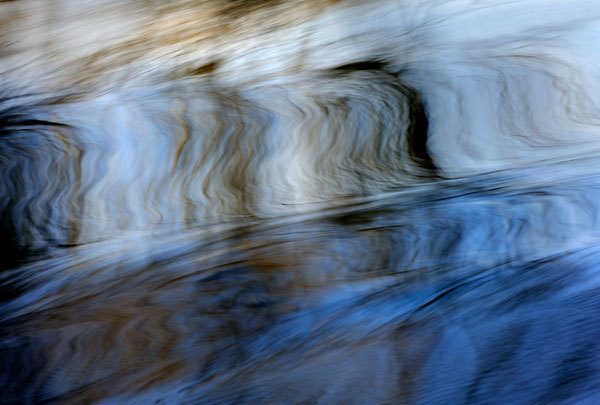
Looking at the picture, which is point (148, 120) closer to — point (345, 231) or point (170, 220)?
point (170, 220)

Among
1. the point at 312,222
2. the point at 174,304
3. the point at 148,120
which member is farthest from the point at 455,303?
the point at 148,120

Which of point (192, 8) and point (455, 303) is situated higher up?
point (192, 8)

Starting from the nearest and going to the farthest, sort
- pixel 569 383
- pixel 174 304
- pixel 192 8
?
pixel 569 383 → pixel 174 304 → pixel 192 8

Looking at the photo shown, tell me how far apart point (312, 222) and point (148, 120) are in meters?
0.22

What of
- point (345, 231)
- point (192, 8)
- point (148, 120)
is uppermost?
point (192, 8)

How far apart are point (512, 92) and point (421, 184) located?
126 mm

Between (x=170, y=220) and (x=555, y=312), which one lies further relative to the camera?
(x=170, y=220)

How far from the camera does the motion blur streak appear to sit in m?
0.52

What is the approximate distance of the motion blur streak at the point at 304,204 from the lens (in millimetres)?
521

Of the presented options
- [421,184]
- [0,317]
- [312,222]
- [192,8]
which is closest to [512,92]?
[421,184]

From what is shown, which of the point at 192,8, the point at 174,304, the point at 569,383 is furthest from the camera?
the point at 192,8

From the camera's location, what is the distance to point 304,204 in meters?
0.60

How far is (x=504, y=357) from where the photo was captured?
499mm

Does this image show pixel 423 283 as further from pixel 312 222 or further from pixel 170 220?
pixel 170 220
